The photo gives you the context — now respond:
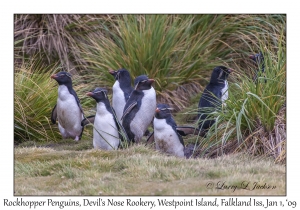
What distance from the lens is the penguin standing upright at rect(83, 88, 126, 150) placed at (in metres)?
7.91

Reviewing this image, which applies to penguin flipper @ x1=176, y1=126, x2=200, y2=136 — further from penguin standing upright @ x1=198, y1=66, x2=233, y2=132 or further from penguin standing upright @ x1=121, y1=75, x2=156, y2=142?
penguin standing upright @ x1=198, y1=66, x2=233, y2=132

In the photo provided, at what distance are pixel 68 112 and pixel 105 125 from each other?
107cm

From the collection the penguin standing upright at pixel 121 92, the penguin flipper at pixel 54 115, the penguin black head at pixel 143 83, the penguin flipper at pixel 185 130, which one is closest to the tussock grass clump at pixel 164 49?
the penguin standing upright at pixel 121 92

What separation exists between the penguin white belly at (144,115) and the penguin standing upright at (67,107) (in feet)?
3.33

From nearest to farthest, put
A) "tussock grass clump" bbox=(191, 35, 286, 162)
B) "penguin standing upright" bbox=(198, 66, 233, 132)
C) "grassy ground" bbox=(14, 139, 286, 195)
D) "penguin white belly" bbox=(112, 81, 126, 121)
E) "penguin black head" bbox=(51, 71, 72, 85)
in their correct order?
"grassy ground" bbox=(14, 139, 286, 195) < "tussock grass clump" bbox=(191, 35, 286, 162) < "penguin black head" bbox=(51, 71, 72, 85) < "penguin white belly" bbox=(112, 81, 126, 121) < "penguin standing upright" bbox=(198, 66, 233, 132)

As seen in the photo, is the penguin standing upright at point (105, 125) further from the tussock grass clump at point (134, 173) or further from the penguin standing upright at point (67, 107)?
the penguin standing upright at point (67, 107)

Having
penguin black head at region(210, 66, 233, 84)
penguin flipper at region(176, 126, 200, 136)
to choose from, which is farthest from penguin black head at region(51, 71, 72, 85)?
penguin black head at region(210, 66, 233, 84)

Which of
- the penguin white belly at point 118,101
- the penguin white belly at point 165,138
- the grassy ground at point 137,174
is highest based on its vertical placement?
the penguin white belly at point 118,101

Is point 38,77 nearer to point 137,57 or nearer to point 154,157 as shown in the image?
point 137,57

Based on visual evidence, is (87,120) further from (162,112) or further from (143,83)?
(162,112)

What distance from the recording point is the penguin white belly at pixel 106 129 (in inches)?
311

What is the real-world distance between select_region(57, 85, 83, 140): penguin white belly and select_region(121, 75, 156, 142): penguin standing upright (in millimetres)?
877

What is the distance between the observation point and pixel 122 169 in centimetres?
666

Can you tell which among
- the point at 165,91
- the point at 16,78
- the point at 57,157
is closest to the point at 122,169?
the point at 57,157
